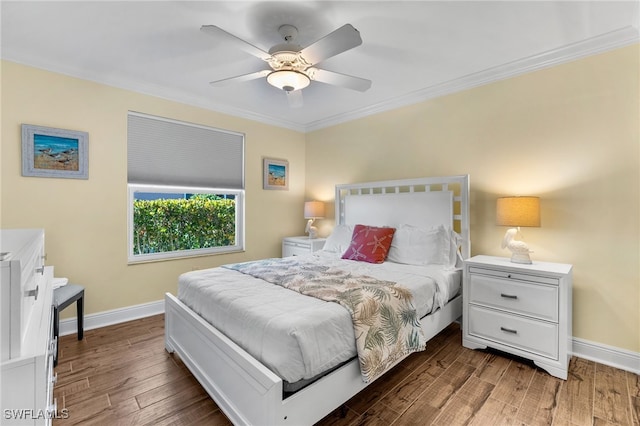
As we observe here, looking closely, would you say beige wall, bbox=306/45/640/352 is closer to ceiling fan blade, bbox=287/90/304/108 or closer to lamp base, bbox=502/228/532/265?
lamp base, bbox=502/228/532/265

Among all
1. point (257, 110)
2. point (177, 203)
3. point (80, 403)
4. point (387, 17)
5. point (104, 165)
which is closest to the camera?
point (80, 403)

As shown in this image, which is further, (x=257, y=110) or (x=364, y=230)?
(x=257, y=110)

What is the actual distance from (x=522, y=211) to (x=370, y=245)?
1.36 meters

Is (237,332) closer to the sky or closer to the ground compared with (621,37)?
closer to the ground

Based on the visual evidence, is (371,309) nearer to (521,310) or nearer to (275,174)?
(521,310)

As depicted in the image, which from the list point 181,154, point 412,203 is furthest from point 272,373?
point 181,154

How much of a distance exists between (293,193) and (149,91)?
2317 mm

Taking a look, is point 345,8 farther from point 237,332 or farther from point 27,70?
point 27,70

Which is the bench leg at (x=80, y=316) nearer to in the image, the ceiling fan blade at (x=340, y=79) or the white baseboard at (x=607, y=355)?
the ceiling fan blade at (x=340, y=79)

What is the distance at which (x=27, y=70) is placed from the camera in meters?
2.59

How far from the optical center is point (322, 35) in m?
2.24

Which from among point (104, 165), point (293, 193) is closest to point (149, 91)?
point (104, 165)

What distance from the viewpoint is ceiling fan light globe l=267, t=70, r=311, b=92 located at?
2143 millimetres

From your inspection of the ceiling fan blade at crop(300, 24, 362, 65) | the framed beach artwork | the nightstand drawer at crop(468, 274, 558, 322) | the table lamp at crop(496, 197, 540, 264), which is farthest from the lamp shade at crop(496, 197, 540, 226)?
the framed beach artwork
